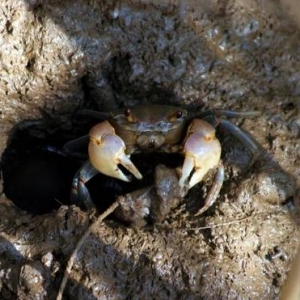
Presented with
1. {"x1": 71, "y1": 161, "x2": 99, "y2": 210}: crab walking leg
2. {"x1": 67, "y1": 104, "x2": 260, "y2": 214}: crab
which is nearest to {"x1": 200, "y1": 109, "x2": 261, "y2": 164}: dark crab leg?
{"x1": 67, "y1": 104, "x2": 260, "y2": 214}: crab

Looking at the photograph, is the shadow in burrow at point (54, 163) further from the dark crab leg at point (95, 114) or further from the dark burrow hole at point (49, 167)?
the dark crab leg at point (95, 114)

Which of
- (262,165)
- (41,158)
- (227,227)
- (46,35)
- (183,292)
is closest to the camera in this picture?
(183,292)

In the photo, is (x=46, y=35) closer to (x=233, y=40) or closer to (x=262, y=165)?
(x=233, y=40)

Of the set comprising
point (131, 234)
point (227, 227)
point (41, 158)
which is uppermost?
point (227, 227)

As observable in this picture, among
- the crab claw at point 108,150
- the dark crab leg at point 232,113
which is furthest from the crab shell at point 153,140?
the dark crab leg at point 232,113

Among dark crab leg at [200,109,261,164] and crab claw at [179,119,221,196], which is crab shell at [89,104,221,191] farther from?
dark crab leg at [200,109,261,164]

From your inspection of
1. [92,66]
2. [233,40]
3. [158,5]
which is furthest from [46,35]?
[233,40]

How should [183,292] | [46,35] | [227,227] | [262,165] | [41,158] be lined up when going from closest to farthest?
[183,292] → [227,227] → [262,165] → [46,35] → [41,158]
